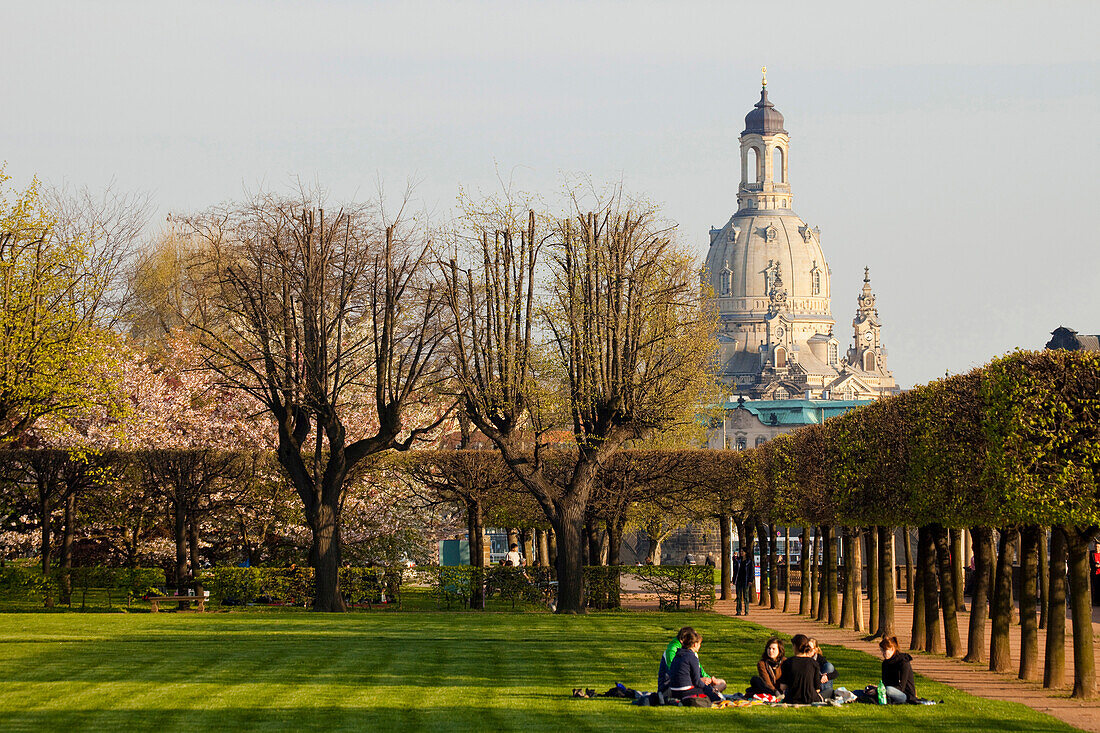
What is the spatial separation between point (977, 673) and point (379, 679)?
10621 mm

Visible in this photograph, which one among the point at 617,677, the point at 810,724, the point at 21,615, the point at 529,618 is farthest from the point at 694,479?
the point at 810,724

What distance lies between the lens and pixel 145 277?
58.8m

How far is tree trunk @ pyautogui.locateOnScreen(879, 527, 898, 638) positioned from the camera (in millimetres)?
30656

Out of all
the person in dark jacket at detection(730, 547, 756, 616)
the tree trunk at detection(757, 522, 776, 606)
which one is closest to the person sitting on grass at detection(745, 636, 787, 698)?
the person in dark jacket at detection(730, 547, 756, 616)

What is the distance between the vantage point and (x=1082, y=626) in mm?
20344

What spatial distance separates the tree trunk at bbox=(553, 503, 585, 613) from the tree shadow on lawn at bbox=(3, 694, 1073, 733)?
20374mm

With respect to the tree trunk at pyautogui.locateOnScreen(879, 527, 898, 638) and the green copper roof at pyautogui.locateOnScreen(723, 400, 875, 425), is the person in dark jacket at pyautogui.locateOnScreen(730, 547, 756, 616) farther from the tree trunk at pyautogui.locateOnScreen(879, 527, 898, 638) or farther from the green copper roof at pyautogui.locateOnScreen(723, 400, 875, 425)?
the green copper roof at pyautogui.locateOnScreen(723, 400, 875, 425)

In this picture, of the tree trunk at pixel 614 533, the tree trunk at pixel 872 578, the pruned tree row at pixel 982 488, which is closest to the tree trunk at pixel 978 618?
the pruned tree row at pixel 982 488

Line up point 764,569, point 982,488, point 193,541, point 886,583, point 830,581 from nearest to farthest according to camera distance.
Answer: point 982,488 < point 886,583 < point 830,581 < point 193,541 < point 764,569

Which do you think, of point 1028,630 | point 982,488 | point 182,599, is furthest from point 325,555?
point 1028,630

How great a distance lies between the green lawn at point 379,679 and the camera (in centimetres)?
1723

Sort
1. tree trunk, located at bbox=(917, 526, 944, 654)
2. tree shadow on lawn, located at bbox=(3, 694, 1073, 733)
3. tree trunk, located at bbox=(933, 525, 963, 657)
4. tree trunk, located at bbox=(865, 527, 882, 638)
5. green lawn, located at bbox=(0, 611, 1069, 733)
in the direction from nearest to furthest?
tree shadow on lawn, located at bbox=(3, 694, 1073, 733) < green lawn, located at bbox=(0, 611, 1069, 733) < tree trunk, located at bbox=(933, 525, 963, 657) < tree trunk, located at bbox=(917, 526, 944, 654) < tree trunk, located at bbox=(865, 527, 882, 638)

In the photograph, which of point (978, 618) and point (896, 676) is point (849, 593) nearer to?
point (978, 618)

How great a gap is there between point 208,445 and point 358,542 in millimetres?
6338
